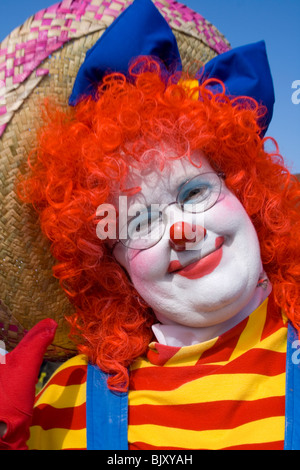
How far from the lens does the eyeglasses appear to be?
5.22 ft

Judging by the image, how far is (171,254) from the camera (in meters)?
1.59

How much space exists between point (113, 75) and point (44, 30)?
278 millimetres

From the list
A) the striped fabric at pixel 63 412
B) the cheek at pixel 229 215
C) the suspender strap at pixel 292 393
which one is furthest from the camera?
the striped fabric at pixel 63 412

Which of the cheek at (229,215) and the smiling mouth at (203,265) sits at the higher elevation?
the cheek at (229,215)

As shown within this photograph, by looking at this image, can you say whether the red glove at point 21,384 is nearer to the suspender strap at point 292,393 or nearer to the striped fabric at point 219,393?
the striped fabric at point 219,393

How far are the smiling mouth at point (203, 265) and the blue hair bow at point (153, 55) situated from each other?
0.52m

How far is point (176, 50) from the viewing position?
5.63 ft

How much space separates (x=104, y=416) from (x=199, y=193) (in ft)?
2.39

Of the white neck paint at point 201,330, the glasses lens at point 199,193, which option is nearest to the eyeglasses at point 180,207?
the glasses lens at point 199,193

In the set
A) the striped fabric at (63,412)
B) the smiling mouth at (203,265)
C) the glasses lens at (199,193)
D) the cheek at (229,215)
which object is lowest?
the striped fabric at (63,412)

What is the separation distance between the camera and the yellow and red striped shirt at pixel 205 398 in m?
1.51

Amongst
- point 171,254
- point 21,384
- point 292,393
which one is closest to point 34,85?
point 171,254

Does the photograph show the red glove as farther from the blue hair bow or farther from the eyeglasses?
the blue hair bow

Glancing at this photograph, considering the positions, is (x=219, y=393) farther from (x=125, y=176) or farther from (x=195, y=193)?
(x=125, y=176)
